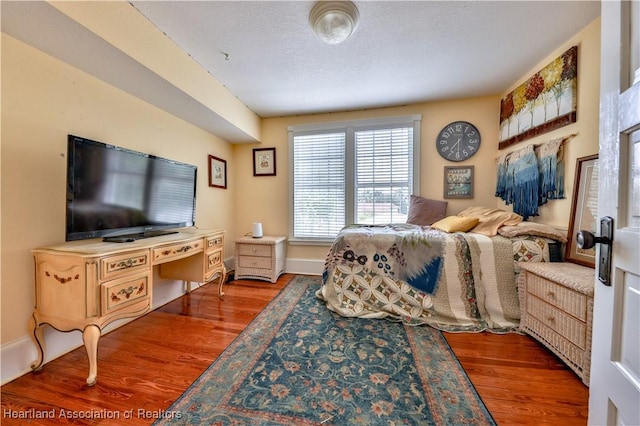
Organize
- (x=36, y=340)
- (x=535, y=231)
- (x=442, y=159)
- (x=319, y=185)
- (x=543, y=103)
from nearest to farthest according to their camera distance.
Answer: (x=36, y=340) < (x=535, y=231) < (x=543, y=103) < (x=442, y=159) < (x=319, y=185)

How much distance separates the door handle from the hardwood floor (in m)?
0.95

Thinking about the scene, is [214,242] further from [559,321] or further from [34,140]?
[559,321]

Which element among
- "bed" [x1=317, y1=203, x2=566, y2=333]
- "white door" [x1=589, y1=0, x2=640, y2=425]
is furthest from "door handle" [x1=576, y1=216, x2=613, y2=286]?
"bed" [x1=317, y1=203, x2=566, y2=333]

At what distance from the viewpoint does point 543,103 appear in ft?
7.01

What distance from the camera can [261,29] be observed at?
1.71 m

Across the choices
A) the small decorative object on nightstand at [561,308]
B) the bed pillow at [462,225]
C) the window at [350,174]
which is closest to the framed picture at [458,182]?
the window at [350,174]

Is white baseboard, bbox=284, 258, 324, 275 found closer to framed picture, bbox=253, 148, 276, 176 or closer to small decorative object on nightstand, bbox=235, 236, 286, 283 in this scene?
small decorative object on nightstand, bbox=235, 236, 286, 283

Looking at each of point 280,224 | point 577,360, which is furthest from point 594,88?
point 280,224

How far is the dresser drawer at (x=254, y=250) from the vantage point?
301cm

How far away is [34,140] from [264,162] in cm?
226

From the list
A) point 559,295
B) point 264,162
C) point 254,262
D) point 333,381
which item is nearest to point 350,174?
point 264,162

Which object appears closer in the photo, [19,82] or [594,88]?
[19,82]

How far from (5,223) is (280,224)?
2465 mm

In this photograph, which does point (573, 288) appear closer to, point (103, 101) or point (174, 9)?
point (174, 9)
